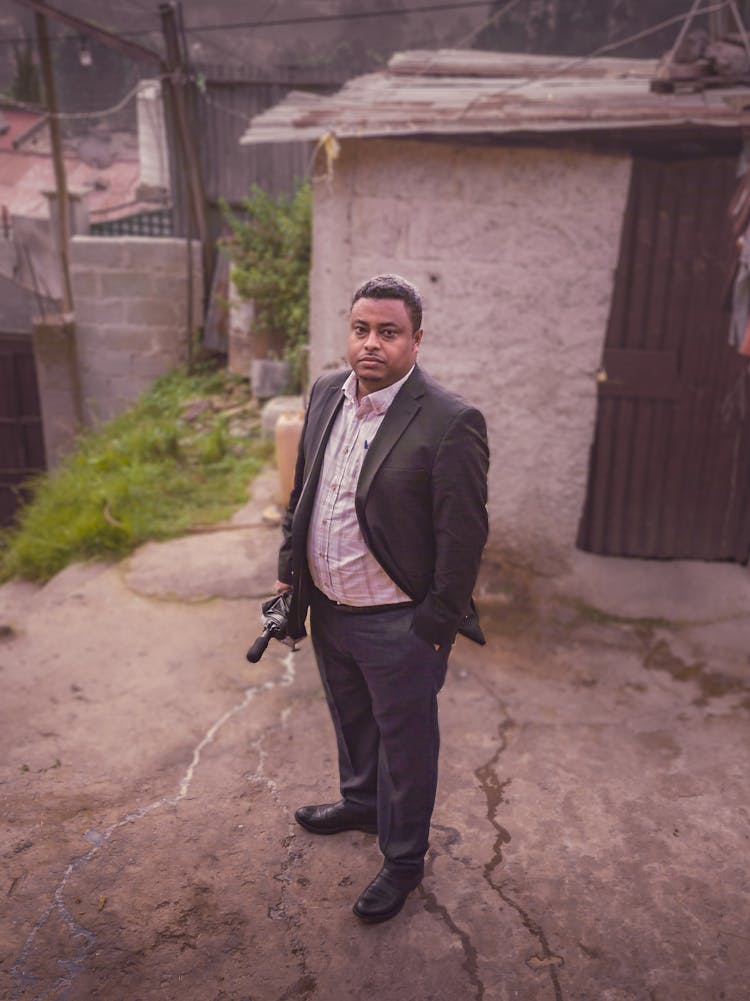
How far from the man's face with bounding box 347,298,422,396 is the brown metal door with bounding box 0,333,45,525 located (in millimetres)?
8519

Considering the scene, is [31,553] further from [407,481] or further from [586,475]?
[407,481]

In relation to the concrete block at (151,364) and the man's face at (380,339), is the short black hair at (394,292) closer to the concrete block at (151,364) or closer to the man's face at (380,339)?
the man's face at (380,339)

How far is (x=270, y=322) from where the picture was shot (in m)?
8.61

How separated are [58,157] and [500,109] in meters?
7.37

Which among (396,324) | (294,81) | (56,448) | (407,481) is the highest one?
(294,81)

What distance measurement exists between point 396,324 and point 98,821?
2.20m

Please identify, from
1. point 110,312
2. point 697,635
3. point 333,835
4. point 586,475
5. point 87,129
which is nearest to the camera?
point 333,835

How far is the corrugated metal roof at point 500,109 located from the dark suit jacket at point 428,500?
2.54 metres

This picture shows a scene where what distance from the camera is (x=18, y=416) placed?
32.7ft

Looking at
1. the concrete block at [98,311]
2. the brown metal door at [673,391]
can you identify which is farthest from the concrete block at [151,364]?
the brown metal door at [673,391]

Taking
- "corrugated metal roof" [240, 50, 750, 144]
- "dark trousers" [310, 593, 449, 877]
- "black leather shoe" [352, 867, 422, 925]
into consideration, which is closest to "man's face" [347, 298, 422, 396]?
"dark trousers" [310, 593, 449, 877]

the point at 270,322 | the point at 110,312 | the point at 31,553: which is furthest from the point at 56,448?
the point at 31,553

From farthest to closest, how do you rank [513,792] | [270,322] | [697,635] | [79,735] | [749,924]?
1. [270,322]
2. [697,635]
3. [79,735]
4. [513,792]
5. [749,924]

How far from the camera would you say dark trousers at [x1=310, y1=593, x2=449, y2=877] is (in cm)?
248
